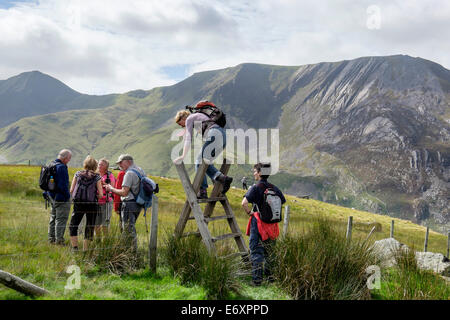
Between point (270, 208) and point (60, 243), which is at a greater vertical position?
point (270, 208)

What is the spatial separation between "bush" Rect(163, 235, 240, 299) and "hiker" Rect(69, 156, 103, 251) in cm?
207

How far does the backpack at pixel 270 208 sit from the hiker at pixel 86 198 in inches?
149

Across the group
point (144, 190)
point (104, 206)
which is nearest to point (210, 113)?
point (144, 190)

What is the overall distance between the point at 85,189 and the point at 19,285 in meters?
3.04

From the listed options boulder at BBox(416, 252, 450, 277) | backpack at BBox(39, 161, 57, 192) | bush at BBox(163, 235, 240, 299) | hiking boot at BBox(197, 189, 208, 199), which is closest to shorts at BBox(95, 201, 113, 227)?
backpack at BBox(39, 161, 57, 192)

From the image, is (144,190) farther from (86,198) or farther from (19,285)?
(19,285)

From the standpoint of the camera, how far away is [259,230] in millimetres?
6574

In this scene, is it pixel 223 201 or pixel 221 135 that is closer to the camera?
pixel 221 135

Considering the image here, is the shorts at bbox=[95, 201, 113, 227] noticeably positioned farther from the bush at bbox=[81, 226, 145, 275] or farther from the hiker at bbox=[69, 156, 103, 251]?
the bush at bbox=[81, 226, 145, 275]

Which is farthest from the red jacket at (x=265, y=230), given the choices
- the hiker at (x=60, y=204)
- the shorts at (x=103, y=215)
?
the hiker at (x=60, y=204)
